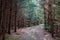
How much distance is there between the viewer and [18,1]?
1039 centimetres

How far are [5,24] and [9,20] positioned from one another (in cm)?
42

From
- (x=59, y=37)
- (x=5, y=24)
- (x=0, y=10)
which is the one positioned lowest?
(x=59, y=37)

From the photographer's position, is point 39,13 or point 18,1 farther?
point 39,13

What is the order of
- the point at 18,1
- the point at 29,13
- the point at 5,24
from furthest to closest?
the point at 29,13 → the point at 18,1 → the point at 5,24

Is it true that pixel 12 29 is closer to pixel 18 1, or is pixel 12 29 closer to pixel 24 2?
pixel 18 1

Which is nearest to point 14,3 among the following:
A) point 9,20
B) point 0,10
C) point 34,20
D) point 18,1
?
point 18,1

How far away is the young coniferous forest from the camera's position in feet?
25.0

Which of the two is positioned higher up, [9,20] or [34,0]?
[34,0]

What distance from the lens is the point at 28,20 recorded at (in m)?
12.5

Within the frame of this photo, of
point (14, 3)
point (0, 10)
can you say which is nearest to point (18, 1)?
point (14, 3)

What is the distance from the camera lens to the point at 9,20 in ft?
28.3

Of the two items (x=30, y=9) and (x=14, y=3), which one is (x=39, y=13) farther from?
(x=14, y=3)

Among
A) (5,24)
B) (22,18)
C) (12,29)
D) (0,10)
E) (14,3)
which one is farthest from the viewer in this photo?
(22,18)

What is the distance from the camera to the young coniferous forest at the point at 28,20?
7.62 m
